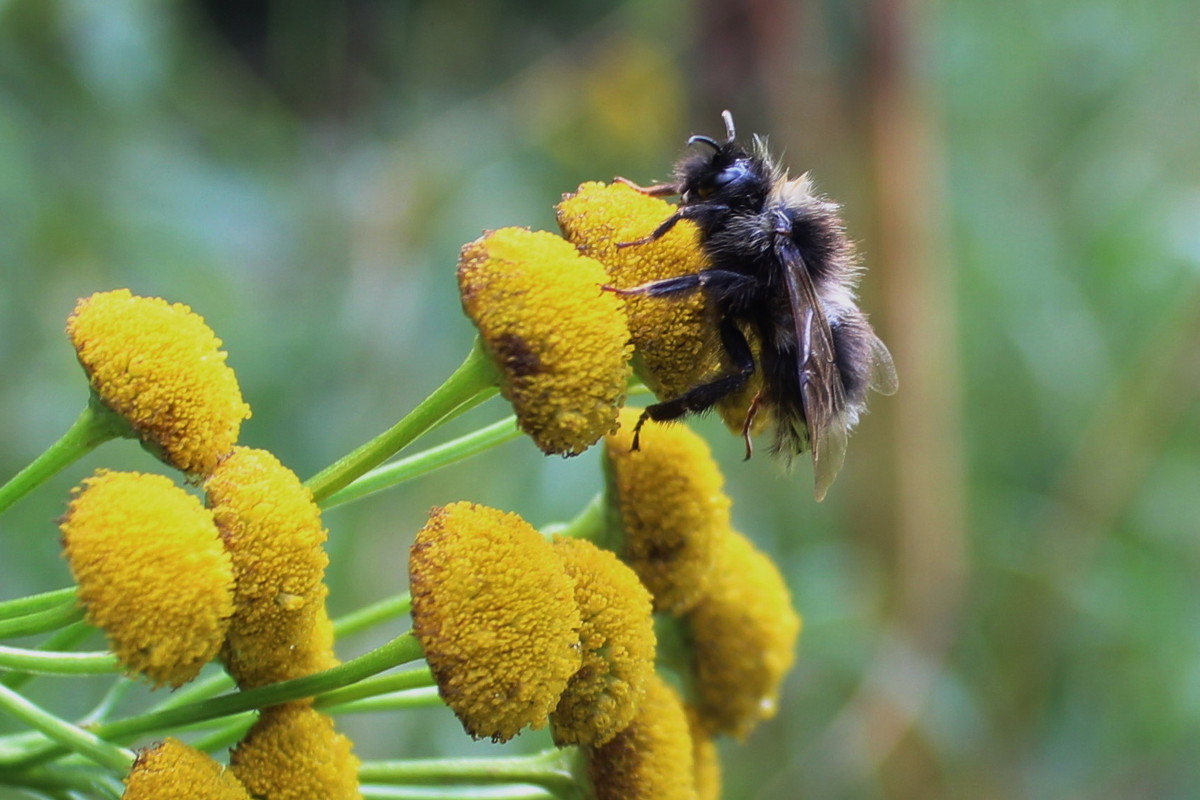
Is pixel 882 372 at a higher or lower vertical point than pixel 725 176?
lower

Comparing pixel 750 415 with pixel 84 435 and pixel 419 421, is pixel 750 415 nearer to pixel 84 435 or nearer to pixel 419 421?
pixel 419 421

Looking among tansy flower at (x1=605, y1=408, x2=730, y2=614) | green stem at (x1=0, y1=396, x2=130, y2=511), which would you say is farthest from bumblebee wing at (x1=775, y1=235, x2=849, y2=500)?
green stem at (x1=0, y1=396, x2=130, y2=511)

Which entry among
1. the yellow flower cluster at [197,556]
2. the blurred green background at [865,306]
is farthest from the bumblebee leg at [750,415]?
the blurred green background at [865,306]

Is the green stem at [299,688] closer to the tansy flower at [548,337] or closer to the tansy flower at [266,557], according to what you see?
the tansy flower at [266,557]

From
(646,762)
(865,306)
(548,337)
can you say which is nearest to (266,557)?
(548,337)

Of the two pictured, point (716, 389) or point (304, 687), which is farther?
point (716, 389)

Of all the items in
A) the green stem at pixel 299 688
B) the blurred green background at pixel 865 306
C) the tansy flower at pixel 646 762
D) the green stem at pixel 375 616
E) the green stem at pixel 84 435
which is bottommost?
the blurred green background at pixel 865 306

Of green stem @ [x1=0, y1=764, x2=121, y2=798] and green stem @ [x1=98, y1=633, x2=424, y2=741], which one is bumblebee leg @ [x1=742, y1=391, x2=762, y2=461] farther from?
green stem @ [x1=0, y1=764, x2=121, y2=798]
